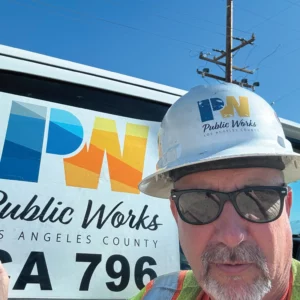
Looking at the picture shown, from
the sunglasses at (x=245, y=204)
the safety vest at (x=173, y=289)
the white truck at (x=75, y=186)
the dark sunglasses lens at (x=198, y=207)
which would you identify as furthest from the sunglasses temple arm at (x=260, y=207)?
the white truck at (x=75, y=186)

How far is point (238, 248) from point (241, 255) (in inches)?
0.9

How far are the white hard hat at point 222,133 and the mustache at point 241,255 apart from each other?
300 mm

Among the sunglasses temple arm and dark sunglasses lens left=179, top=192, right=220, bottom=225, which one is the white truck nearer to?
dark sunglasses lens left=179, top=192, right=220, bottom=225

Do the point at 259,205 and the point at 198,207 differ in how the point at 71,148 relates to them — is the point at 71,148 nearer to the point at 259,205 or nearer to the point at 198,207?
the point at 198,207

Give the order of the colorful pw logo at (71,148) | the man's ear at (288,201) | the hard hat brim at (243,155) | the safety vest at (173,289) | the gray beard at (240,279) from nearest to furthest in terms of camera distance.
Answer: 1. the gray beard at (240,279)
2. the hard hat brim at (243,155)
3. the man's ear at (288,201)
4. the safety vest at (173,289)
5. the colorful pw logo at (71,148)

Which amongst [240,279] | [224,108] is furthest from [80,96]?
[240,279]

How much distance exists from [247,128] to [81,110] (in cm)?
93

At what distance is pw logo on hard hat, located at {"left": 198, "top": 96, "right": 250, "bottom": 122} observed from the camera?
1.61m

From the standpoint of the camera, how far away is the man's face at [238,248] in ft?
4.68

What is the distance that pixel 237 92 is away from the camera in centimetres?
166

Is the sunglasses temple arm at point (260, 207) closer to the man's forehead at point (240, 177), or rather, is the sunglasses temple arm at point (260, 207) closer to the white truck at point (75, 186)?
the man's forehead at point (240, 177)

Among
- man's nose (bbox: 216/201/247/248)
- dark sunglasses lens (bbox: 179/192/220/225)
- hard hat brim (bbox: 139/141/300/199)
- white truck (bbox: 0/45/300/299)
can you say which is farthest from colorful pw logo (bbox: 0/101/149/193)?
man's nose (bbox: 216/201/247/248)

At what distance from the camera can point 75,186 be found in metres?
2.06

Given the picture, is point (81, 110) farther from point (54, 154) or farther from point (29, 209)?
point (29, 209)
